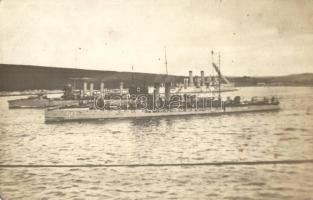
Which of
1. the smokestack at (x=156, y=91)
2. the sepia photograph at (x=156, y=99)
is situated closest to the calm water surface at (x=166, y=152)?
the sepia photograph at (x=156, y=99)

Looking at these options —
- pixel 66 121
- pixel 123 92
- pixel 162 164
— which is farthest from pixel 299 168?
pixel 66 121

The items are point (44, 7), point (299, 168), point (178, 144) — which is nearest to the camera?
point (299, 168)

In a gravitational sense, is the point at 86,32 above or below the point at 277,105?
above

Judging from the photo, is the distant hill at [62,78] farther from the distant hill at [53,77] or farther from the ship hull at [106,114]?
the ship hull at [106,114]

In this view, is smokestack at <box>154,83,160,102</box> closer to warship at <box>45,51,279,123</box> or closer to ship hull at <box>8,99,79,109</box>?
warship at <box>45,51,279,123</box>

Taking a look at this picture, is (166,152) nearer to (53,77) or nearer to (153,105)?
(153,105)

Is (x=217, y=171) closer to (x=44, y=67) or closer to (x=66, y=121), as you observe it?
(x=66, y=121)
